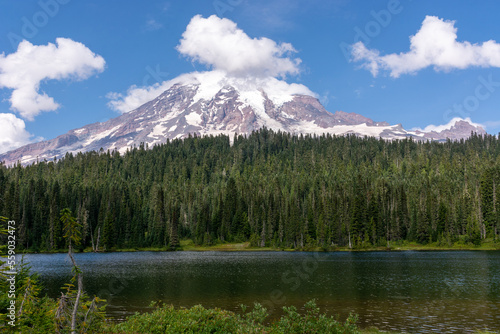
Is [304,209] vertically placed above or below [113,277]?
above

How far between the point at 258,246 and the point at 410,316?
5614 inches

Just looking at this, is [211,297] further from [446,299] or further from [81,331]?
[81,331]

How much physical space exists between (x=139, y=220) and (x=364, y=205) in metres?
110

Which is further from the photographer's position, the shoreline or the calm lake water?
the shoreline

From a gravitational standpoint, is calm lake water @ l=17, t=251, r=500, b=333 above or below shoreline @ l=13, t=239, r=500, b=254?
above

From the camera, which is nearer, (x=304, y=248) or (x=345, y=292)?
(x=345, y=292)

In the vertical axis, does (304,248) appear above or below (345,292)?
below

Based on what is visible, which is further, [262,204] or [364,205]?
[262,204]

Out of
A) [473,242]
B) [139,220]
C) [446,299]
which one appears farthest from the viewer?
[139,220]

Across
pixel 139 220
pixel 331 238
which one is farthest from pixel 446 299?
pixel 139 220

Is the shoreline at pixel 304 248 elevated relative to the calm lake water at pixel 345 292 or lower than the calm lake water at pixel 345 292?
lower

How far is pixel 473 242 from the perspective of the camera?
15150 centimetres

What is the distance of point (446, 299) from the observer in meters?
46.7

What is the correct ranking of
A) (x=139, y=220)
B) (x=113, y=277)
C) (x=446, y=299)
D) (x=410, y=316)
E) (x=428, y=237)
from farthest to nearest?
(x=139, y=220), (x=428, y=237), (x=113, y=277), (x=446, y=299), (x=410, y=316)
